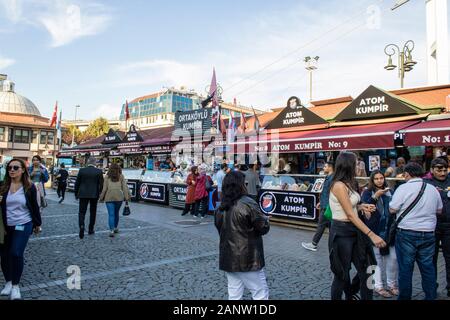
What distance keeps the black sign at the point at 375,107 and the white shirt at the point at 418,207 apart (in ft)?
28.0

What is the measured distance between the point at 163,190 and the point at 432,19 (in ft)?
52.2

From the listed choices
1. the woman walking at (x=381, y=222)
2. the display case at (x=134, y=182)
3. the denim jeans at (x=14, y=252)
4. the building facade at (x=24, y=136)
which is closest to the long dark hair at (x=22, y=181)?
the denim jeans at (x=14, y=252)

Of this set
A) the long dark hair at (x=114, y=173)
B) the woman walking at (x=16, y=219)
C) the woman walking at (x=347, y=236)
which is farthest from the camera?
the long dark hair at (x=114, y=173)

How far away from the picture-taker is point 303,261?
6.04 meters

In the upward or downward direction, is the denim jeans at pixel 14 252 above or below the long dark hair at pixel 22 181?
below

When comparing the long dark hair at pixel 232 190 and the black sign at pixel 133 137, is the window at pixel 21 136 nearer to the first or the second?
the black sign at pixel 133 137

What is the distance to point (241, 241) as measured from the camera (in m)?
3.07

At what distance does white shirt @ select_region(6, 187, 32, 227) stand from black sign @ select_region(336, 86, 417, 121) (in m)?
11.3

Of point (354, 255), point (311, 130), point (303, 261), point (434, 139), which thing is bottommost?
point (303, 261)

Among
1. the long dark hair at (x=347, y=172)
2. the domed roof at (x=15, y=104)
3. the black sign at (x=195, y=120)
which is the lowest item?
the long dark hair at (x=347, y=172)

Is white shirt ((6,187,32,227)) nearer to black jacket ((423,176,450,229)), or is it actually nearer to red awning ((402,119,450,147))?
black jacket ((423,176,450,229))

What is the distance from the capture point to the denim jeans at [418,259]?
371 cm

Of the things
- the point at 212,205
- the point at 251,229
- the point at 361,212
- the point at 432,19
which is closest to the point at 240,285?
the point at 251,229

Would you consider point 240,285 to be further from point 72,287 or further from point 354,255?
point 72,287
